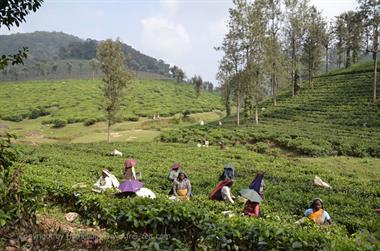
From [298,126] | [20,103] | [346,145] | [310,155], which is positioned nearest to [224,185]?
[310,155]

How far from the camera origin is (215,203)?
12.0 m

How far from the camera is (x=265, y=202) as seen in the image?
14656mm

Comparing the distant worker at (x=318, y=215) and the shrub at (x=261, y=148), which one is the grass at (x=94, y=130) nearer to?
the shrub at (x=261, y=148)

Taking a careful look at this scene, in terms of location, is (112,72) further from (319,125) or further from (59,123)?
(59,123)

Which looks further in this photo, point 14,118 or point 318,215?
point 14,118

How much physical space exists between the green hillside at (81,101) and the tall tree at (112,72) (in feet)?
79.3

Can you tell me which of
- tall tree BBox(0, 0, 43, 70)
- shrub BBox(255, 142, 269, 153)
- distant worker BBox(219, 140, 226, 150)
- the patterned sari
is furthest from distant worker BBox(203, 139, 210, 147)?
tall tree BBox(0, 0, 43, 70)

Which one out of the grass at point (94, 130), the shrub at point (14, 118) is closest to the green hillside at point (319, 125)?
the grass at point (94, 130)

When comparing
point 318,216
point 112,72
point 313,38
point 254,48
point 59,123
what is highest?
point 313,38

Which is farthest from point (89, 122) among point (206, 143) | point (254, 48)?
point (206, 143)

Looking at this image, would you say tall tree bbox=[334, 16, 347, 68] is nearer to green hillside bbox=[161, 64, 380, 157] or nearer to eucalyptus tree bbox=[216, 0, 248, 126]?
green hillside bbox=[161, 64, 380, 157]

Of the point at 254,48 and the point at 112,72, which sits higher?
the point at 254,48

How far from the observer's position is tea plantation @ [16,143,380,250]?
668cm

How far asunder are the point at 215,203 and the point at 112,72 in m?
28.1
